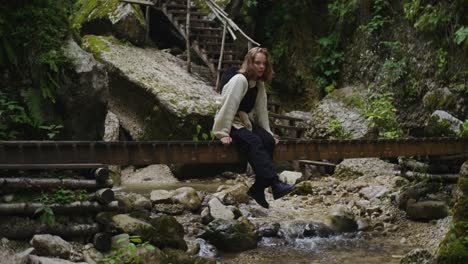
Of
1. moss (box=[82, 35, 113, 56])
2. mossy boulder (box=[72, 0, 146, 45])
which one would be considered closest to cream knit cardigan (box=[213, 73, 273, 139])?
moss (box=[82, 35, 113, 56])

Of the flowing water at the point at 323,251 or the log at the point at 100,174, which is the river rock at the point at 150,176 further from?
the log at the point at 100,174

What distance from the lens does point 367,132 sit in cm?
1184

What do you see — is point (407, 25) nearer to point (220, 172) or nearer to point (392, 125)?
point (392, 125)

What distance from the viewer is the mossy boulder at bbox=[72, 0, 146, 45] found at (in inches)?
556

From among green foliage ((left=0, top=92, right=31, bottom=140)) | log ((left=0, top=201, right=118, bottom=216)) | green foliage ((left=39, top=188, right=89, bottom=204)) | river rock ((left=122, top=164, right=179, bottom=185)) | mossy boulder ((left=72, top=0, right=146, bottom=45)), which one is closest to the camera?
log ((left=0, top=201, right=118, bottom=216))

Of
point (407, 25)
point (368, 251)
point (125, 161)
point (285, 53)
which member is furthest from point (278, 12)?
point (125, 161)

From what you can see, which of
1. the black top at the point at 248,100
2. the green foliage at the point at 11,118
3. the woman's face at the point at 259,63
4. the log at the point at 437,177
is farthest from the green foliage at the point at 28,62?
the log at the point at 437,177

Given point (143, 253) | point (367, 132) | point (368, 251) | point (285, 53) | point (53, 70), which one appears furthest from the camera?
point (285, 53)

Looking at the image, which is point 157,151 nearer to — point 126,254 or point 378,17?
point 126,254

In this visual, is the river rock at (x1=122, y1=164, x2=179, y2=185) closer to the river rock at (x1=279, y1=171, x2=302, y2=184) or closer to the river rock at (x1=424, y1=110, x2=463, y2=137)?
the river rock at (x1=279, y1=171, x2=302, y2=184)

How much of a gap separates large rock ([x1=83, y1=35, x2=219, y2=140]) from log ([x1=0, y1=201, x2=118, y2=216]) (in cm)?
537

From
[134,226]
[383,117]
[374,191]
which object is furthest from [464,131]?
[134,226]

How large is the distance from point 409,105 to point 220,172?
15.0ft

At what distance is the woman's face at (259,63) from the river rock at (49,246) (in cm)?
273
